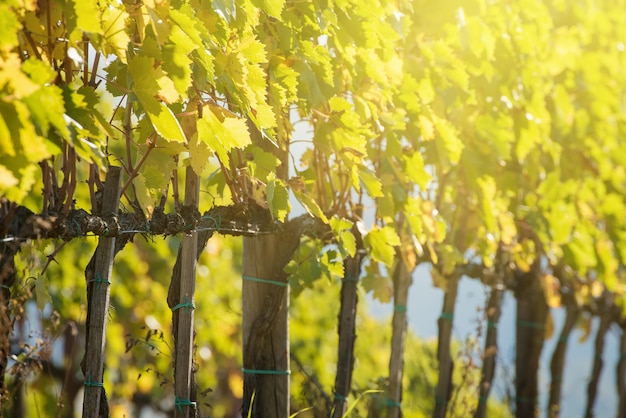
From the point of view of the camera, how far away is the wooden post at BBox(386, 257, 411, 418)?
16.3 feet

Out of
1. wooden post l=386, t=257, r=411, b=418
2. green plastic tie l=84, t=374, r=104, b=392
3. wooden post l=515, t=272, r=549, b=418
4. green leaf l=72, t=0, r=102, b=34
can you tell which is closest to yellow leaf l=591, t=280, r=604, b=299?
wooden post l=515, t=272, r=549, b=418

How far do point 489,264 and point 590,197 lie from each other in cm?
210

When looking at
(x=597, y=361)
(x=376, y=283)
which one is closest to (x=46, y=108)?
(x=376, y=283)

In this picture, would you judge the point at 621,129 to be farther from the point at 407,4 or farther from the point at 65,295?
the point at 65,295

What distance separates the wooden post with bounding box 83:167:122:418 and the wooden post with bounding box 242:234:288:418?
1.20 metres

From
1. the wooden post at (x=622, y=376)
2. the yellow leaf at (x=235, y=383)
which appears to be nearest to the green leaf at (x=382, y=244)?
the wooden post at (x=622, y=376)

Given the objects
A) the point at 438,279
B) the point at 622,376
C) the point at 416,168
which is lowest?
the point at 622,376

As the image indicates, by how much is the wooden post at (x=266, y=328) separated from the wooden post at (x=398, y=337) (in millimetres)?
1121

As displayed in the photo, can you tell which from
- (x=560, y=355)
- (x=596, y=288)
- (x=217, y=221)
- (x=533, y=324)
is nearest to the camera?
(x=217, y=221)

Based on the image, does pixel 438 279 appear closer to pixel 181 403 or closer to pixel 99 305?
pixel 181 403

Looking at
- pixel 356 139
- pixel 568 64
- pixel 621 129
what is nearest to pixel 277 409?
pixel 356 139

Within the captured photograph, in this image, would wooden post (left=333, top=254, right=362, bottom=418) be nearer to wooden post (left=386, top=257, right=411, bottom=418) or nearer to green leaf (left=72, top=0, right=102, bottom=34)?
wooden post (left=386, top=257, right=411, bottom=418)

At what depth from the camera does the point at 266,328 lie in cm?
391

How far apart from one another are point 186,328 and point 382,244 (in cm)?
115
